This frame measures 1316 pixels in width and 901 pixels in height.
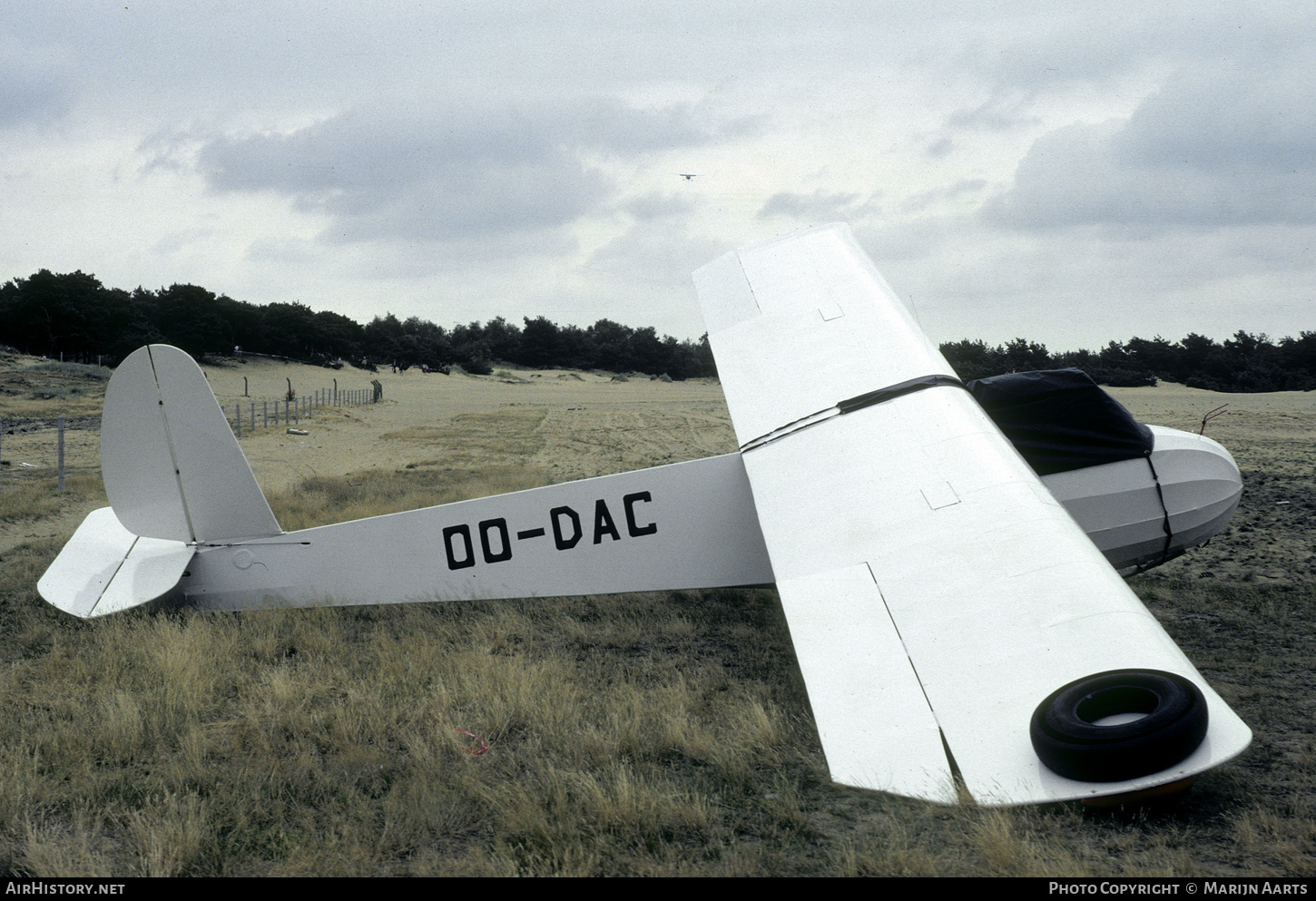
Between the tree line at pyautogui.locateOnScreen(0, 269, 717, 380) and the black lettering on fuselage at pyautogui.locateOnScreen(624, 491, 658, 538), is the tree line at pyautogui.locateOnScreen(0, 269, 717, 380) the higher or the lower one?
the higher one

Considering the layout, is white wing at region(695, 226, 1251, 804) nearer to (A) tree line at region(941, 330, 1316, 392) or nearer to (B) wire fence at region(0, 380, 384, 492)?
(B) wire fence at region(0, 380, 384, 492)

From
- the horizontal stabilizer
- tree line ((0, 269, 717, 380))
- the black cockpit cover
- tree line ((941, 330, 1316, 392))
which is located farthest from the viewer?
tree line ((0, 269, 717, 380))

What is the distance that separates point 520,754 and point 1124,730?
2851 mm

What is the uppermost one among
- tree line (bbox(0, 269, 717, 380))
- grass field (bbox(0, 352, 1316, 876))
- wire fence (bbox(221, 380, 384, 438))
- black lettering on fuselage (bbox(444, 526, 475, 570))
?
tree line (bbox(0, 269, 717, 380))

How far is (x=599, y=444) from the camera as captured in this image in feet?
78.4

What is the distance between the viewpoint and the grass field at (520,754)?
3176 millimetres

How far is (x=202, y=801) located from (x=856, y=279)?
5.89 metres

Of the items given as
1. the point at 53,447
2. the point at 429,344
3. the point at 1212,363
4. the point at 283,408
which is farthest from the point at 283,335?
the point at 1212,363

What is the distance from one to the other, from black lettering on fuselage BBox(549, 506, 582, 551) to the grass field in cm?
87

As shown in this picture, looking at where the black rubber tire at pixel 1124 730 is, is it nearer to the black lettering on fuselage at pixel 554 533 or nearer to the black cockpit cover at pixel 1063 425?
the black lettering on fuselage at pixel 554 533

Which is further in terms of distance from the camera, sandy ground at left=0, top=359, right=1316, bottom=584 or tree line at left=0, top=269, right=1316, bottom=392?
tree line at left=0, top=269, right=1316, bottom=392

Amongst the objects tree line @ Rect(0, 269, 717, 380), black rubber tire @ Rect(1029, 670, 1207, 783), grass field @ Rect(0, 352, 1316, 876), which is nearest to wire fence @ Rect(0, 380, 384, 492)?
grass field @ Rect(0, 352, 1316, 876)

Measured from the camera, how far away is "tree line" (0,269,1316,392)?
1919 inches

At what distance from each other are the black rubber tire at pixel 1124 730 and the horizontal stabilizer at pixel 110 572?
5.68 meters
